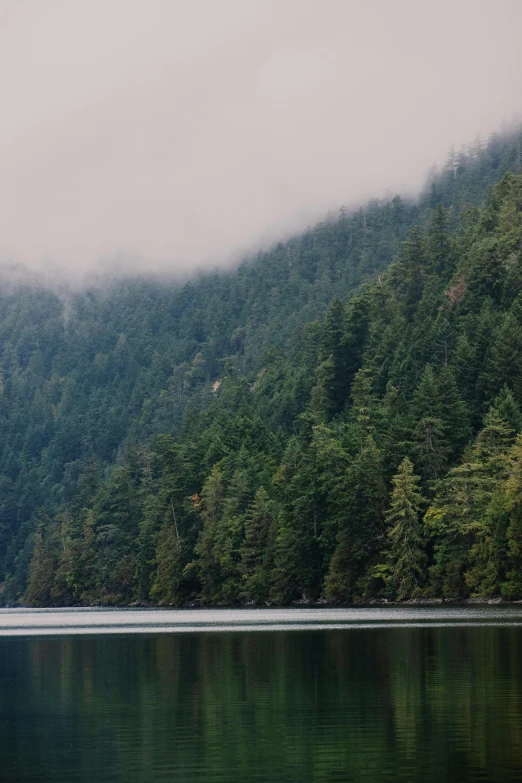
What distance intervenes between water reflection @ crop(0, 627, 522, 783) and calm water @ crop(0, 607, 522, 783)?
0.06 meters

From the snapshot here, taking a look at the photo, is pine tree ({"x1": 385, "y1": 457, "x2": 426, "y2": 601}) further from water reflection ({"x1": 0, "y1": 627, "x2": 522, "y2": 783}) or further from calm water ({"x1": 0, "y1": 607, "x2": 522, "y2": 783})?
water reflection ({"x1": 0, "y1": 627, "x2": 522, "y2": 783})

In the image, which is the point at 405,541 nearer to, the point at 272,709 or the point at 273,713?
the point at 272,709

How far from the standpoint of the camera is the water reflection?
104 ft

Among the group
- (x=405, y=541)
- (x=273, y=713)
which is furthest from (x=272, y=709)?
(x=405, y=541)

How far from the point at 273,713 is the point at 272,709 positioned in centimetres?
91

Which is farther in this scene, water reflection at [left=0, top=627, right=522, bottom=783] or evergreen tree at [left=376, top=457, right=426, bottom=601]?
evergreen tree at [left=376, top=457, right=426, bottom=601]

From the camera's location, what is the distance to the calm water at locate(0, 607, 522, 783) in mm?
31719

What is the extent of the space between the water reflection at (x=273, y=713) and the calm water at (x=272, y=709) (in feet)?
0.19

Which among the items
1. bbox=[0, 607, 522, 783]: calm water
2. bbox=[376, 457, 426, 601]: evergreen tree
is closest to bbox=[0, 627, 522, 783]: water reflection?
bbox=[0, 607, 522, 783]: calm water

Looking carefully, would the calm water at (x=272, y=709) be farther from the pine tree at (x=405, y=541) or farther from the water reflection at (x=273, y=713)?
the pine tree at (x=405, y=541)

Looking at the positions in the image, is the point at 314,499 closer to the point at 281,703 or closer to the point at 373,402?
the point at 373,402

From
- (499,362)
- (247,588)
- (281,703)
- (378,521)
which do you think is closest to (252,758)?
(281,703)

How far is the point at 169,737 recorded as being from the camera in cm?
3684

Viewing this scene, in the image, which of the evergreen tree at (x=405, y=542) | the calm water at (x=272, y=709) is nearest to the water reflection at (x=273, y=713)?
the calm water at (x=272, y=709)
